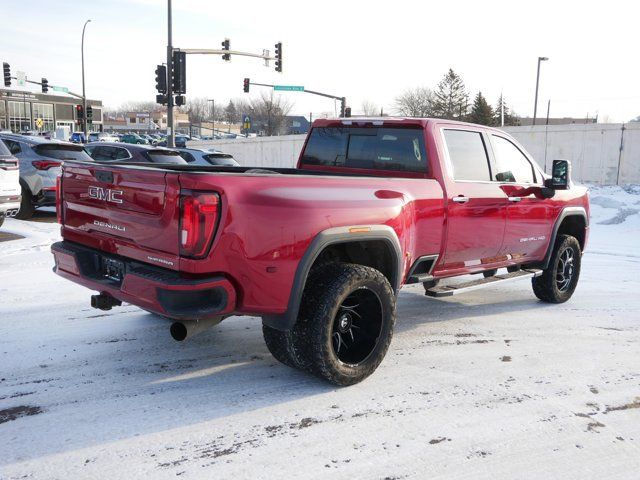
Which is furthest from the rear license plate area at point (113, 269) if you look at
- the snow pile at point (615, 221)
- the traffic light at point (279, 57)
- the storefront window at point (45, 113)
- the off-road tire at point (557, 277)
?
the storefront window at point (45, 113)

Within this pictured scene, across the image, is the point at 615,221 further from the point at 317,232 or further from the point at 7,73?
the point at 7,73

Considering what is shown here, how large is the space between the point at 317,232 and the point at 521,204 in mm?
2811

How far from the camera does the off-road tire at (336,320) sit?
3814mm

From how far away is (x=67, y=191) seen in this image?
4.40 meters

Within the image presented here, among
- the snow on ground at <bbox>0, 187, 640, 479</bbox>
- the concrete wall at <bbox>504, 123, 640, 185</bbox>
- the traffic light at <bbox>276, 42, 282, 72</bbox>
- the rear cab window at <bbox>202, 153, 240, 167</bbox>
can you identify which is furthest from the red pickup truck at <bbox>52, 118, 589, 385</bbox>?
the traffic light at <bbox>276, 42, 282, 72</bbox>

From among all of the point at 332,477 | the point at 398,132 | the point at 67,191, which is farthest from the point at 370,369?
the point at 67,191

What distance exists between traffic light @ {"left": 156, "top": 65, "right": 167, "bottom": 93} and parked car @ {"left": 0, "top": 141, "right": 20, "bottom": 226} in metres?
13.9

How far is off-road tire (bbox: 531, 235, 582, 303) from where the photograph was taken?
6.48m

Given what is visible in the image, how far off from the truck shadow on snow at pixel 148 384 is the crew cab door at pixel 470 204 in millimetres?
929

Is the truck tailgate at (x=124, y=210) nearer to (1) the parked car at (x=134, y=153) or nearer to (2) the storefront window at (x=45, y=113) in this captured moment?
(1) the parked car at (x=134, y=153)

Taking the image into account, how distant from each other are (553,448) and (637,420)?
769 mm

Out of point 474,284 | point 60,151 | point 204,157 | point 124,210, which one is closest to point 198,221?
point 124,210

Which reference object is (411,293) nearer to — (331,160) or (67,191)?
(331,160)

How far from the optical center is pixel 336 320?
409cm
